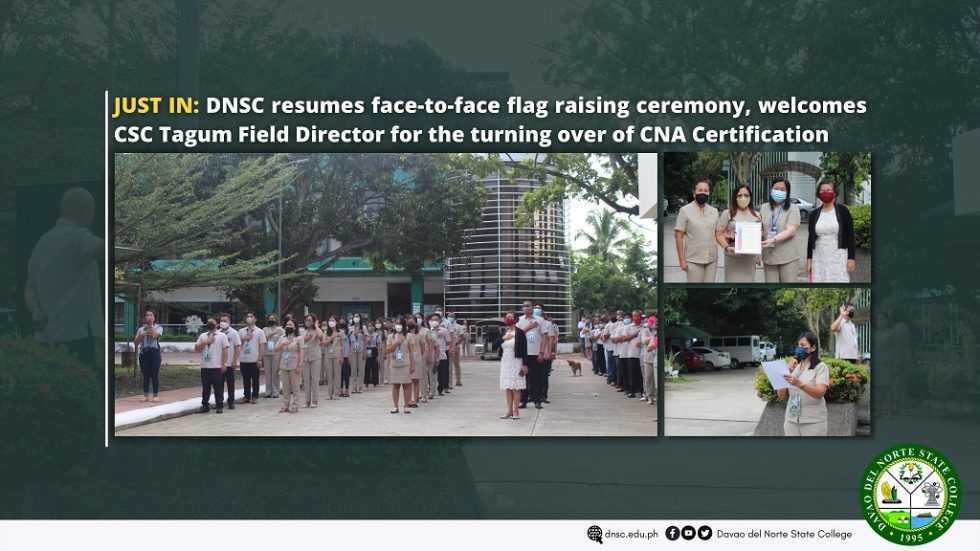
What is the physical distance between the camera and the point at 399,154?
10.0 meters

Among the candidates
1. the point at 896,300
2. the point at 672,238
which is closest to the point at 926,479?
the point at 672,238

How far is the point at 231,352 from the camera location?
10.1 meters

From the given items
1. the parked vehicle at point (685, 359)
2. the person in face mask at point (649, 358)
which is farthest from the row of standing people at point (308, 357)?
the parked vehicle at point (685, 359)

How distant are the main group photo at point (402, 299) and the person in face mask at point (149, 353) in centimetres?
2

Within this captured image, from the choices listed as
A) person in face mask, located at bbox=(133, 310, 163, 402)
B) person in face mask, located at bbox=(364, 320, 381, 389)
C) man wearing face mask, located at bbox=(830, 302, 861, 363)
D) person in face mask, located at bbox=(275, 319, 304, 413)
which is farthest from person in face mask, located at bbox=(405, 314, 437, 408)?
man wearing face mask, located at bbox=(830, 302, 861, 363)

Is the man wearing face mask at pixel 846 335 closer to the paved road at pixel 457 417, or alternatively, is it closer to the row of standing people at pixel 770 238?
the row of standing people at pixel 770 238

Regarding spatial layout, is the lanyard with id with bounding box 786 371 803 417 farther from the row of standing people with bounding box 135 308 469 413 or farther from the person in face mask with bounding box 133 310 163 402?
the person in face mask with bounding box 133 310 163 402

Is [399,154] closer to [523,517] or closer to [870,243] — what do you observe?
[523,517]

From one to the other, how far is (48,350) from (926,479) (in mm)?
6999

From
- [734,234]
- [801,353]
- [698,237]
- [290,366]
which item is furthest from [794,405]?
[290,366]

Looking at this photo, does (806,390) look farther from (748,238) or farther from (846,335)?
(748,238)

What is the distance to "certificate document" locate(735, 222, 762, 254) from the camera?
9602 millimetres

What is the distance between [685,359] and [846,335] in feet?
4.79

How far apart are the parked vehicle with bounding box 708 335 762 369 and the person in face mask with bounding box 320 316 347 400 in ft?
11.7
